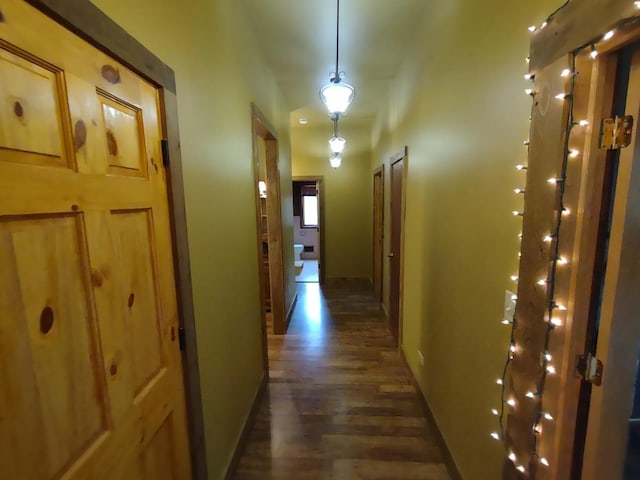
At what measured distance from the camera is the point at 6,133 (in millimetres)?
567

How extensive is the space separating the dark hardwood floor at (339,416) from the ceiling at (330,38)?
2.89 metres

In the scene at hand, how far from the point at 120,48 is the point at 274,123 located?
97.5 inches

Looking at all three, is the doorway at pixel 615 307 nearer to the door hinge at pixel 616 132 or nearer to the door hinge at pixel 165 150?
the door hinge at pixel 616 132

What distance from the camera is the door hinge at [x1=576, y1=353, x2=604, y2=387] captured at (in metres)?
Answer: 0.84

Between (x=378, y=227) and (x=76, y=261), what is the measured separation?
4351 mm

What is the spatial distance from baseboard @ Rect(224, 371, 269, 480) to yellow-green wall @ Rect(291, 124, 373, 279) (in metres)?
3.42

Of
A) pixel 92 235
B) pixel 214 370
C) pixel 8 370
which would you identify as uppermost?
pixel 92 235

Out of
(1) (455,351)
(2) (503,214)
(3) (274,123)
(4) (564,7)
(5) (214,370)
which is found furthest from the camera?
(3) (274,123)

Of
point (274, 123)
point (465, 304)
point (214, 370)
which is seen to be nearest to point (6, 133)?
point (214, 370)

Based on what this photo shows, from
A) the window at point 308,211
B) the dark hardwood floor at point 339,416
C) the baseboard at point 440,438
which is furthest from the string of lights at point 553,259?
the window at point 308,211

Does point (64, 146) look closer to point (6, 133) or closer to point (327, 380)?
point (6, 133)

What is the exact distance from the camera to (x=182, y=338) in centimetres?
119

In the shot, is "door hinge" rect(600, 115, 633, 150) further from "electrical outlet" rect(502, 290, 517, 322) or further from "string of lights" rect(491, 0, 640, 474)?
"electrical outlet" rect(502, 290, 517, 322)

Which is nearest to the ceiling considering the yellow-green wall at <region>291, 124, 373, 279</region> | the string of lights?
the string of lights
